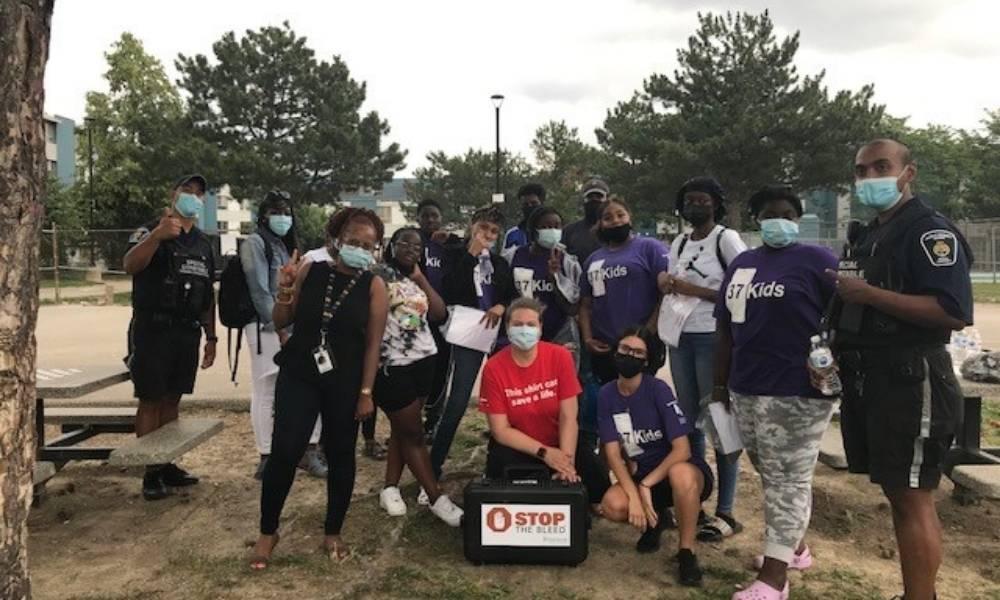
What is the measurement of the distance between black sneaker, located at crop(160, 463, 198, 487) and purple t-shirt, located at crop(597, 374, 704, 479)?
2885 millimetres

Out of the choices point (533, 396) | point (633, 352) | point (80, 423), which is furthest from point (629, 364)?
point (80, 423)

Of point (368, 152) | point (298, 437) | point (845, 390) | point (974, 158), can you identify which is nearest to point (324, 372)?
point (298, 437)

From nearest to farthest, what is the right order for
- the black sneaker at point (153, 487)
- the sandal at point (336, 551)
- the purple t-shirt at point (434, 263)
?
the sandal at point (336, 551) → the black sneaker at point (153, 487) → the purple t-shirt at point (434, 263)

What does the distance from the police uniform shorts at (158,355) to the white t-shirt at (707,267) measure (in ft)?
10.1

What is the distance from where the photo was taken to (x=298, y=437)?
3.59 meters

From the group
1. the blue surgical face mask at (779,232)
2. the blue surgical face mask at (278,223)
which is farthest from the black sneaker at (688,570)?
the blue surgical face mask at (278,223)

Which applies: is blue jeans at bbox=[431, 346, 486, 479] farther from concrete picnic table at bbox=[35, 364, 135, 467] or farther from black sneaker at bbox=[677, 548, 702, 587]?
concrete picnic table at bbox=[35, 364, 135, 467]

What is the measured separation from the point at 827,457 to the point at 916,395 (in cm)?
152

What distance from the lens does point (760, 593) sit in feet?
10.5

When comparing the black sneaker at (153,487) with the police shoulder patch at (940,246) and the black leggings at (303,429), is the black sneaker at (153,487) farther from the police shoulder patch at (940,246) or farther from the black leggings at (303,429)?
the police shoulder patch at (940,246)

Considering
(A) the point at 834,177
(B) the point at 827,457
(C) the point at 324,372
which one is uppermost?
(A) the point at 834,177

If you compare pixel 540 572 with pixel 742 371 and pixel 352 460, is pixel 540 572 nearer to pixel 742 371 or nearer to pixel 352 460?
pixel 352 460

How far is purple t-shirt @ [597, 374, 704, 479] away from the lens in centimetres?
381

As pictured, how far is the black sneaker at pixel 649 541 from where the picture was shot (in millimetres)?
3848
